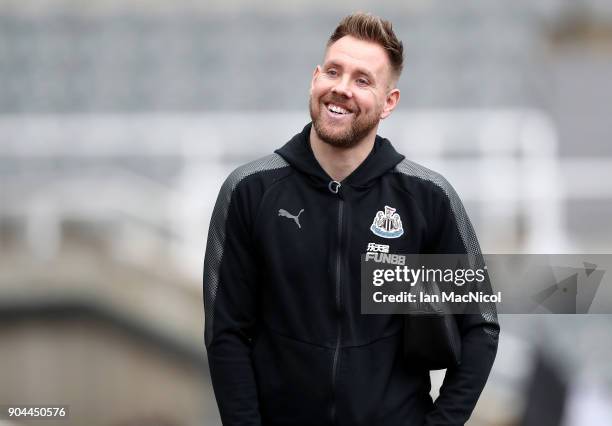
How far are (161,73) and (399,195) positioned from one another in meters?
3.95

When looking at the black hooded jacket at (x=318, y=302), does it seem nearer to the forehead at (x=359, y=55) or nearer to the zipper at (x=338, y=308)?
the zipper at (x=338, y=308)

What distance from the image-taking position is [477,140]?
4551 mm

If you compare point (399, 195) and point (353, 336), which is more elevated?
point (399, 195)

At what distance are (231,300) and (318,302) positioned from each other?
0.13 m

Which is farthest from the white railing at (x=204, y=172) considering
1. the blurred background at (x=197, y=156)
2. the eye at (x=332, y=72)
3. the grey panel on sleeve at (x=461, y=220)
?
the eye at (x=332, y=72)

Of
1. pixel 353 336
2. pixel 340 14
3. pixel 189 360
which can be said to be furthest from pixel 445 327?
pixel 340 14

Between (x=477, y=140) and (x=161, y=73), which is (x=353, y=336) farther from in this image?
(x=161, y=73)

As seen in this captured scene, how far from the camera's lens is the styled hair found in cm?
131

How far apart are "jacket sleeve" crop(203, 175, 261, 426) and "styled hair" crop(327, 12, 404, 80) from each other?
28 centimetres

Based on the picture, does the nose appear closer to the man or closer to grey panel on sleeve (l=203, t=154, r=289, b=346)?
the man

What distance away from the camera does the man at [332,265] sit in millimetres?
1294

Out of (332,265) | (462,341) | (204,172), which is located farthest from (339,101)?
(204,172)

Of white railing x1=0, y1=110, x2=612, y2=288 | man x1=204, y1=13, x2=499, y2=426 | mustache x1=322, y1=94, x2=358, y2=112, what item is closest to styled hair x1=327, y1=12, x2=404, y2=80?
man x1=204, y1=13, x2=499, y2=426

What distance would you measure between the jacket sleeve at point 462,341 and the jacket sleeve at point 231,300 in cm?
28
